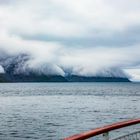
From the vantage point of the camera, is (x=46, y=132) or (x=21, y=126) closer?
(x=46, y=132)

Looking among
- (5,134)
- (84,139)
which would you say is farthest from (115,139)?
(5,134)

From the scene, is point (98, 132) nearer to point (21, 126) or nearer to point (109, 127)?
point (109, 127)

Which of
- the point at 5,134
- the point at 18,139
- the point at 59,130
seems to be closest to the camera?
the point at 18,139

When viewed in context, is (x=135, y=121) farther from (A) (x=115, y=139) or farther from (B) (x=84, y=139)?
(B) (x=84, y=139)

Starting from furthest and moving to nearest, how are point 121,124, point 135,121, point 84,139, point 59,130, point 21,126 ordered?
1. point 21,126
2. point 59,130
3. point 135,121
4. point 121,124
5. point 84,139

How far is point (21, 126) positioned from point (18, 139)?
33.4 feet

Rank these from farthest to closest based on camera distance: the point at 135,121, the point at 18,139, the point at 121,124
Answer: the point at 18,139 → the point at 135,121 → the point at 121,124

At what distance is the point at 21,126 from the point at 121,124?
3786cm

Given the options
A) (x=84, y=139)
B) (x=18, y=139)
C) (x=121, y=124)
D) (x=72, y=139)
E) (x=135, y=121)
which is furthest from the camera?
(x=18, y=139)

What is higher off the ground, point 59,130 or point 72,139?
point 72,139

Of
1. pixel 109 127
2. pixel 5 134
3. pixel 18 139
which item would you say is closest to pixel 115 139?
pixel 109 127

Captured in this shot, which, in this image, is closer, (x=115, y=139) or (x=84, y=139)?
(x=84, y=139)

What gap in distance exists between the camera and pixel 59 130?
131 feet

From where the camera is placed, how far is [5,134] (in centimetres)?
3700
